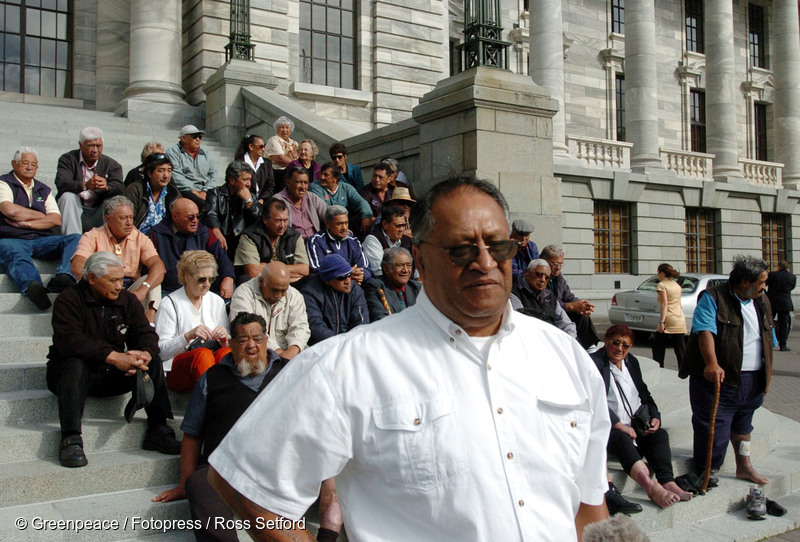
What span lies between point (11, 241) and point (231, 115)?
27.2 ft

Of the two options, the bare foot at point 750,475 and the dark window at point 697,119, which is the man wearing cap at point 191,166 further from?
the dark window at point 697,119

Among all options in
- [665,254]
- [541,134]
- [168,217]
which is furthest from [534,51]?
[168,217]

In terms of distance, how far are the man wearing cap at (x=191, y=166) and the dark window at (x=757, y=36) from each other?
32.8 metres

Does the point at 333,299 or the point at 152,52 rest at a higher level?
the point at 152,52

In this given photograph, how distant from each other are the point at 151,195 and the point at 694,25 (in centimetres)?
3194

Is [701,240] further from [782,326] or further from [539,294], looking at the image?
[539,294]

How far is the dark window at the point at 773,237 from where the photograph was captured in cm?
2541

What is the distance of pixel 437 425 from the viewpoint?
5.84 feet

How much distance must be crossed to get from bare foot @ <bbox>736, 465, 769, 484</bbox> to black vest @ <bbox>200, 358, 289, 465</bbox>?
432cm

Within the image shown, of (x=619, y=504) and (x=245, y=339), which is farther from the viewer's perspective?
(x=619, y=504)

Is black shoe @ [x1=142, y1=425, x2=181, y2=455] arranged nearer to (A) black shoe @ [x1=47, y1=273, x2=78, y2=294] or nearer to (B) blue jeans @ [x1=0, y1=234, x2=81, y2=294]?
(A) black shoe @ [x1=47, y1=273, x2=78, y2=294]

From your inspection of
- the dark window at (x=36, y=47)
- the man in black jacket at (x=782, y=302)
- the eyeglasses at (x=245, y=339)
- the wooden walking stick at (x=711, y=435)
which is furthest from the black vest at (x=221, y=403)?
the dark window at (x=36, y=47)

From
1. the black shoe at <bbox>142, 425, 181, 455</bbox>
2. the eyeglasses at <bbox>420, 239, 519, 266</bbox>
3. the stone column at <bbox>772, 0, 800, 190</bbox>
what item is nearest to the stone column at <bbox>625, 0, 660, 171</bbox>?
the stone column at <bbox>772, 0, 800, 190</bbox>

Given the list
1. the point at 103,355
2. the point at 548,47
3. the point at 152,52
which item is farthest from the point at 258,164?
the point at 548,47
